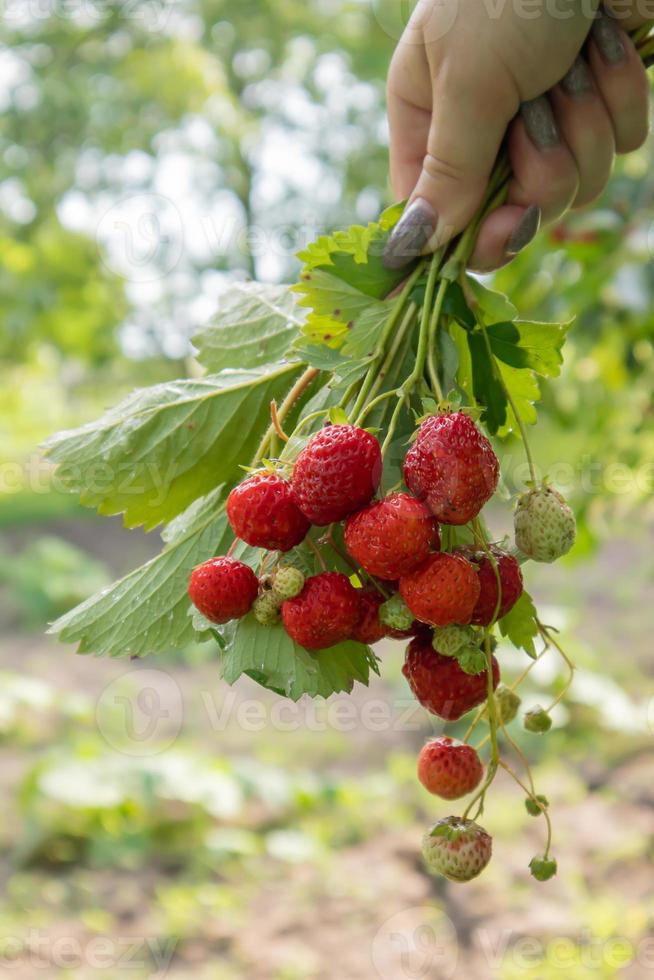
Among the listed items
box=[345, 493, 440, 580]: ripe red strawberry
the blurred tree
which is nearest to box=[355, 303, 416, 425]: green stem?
box=[345, 493, 440, 580]: ripe red strawberry

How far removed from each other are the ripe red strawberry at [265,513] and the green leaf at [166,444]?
0.63 ft

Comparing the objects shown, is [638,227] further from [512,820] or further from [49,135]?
[49,135]

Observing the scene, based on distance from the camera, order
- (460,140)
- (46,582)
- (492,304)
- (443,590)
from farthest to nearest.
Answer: (46,582)
(460,140)
(492,304)
(443,590)

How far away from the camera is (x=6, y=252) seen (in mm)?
5879

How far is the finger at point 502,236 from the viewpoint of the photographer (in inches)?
37.9

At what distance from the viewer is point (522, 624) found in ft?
2.64

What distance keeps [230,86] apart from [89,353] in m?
3.61

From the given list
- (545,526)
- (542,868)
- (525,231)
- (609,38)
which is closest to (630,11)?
(609,38)


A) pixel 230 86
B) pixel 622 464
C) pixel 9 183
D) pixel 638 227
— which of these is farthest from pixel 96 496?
pixel 230 86

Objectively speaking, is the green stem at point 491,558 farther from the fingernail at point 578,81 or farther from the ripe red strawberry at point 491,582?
the fingernail at point 578,81

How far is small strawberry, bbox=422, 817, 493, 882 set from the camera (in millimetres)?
672

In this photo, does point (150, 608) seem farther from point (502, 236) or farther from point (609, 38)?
point (609, 38)

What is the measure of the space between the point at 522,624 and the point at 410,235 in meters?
0.36

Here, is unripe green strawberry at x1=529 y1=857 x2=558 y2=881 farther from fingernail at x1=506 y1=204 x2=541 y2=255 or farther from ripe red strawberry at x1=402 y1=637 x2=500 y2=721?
fingernail at x1=506 y1=204 x2=541 y2=255
